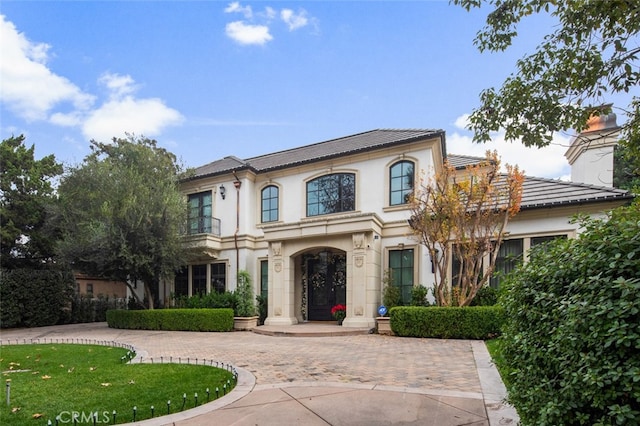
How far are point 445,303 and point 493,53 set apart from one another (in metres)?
8.87

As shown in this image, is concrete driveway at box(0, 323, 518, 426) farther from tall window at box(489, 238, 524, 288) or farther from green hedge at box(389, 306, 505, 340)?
tall window at box(489, 238, 524, 288)

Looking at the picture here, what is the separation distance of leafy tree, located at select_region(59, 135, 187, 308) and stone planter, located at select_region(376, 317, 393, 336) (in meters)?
8.49

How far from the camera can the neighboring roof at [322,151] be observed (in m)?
15.0

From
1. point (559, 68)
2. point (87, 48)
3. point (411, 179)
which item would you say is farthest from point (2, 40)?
point (411, 179)

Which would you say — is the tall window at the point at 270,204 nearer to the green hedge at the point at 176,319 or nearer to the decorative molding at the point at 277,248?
the decorative molding at the point at 277,248

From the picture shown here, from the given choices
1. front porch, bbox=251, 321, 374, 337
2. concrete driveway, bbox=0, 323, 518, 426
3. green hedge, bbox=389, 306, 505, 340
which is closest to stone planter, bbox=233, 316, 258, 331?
front porch, bbox=251, 321, 374, 337

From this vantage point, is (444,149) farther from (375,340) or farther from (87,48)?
(87,48)

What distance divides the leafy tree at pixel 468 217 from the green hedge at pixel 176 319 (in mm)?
7821

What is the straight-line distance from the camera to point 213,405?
471 cm

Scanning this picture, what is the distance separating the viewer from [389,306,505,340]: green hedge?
36.2 feet

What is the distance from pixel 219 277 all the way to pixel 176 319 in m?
3.06

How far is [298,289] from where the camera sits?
1623 cm

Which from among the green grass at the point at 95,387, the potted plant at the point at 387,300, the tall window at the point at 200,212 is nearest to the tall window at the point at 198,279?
the tall window at the point at 200,212

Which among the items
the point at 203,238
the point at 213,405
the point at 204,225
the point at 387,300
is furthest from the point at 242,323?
the point at 213,405
